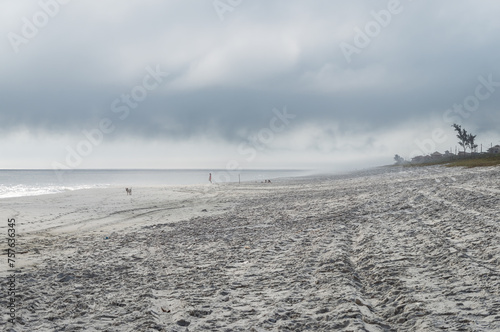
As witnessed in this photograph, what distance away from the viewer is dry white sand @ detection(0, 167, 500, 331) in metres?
5.76

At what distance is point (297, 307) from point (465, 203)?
39.3 feet

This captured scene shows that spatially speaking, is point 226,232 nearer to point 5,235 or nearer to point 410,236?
point 410,236

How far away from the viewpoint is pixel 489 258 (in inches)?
298

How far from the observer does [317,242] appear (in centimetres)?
1116

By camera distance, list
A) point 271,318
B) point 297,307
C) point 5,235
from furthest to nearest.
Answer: point 5,235 < point 297,307 < point 271,318

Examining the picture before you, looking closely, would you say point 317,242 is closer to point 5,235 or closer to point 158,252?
point 158,252

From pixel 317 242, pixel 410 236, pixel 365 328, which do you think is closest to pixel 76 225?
pixel 317 242

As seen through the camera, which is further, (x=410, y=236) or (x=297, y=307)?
(x=410, y=236)

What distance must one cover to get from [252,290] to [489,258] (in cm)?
498

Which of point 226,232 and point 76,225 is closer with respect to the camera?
point 226,232

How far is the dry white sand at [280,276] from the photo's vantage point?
18.9 ft

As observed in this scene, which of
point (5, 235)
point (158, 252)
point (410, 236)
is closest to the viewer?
point (410, 236)

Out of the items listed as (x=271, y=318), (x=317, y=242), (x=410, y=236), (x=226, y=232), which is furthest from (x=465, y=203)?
(x=271, y=318)

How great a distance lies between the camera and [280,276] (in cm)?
805
